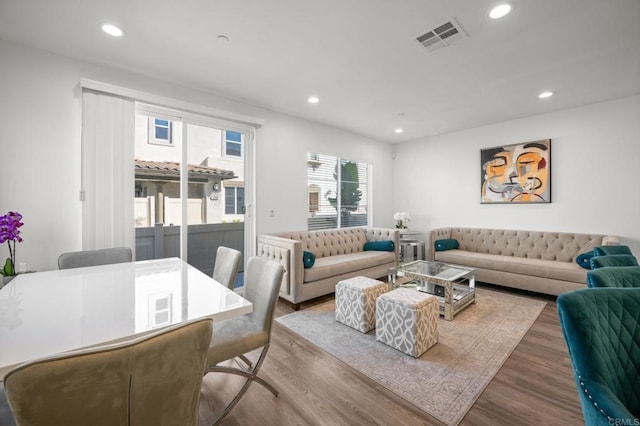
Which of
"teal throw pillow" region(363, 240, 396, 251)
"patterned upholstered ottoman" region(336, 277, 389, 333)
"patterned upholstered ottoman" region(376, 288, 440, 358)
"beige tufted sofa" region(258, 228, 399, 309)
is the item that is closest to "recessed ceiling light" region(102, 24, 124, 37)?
"beige tufted sofa" region(258, 228, 399, 309)

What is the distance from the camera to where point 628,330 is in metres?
1.06

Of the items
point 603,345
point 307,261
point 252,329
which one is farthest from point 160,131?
point 603,345

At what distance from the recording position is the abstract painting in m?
4.24

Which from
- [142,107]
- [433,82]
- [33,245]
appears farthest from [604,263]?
[33,245]

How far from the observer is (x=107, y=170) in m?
2.78

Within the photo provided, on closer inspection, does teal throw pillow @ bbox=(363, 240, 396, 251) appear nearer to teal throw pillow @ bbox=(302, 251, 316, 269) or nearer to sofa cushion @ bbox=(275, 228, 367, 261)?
sofa cushion @ bbox=(275, 228, 367, 261)

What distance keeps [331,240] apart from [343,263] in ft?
2.50

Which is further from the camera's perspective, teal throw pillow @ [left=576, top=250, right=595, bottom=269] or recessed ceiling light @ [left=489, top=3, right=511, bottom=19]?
teal throw pillow @ [left=576, top=250, right=595, bottom=269]

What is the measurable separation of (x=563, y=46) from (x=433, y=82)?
1.15m

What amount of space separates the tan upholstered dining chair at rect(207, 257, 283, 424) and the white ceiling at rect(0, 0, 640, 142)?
6.27ft

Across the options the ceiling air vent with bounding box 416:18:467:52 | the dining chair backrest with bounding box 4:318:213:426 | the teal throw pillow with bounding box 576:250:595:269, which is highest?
the ceiling air vent with bounding box 416:18:467:52

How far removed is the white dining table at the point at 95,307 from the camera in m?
0.93

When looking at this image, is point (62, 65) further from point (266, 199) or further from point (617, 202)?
point (617, 202)

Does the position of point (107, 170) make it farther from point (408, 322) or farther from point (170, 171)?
point (408, 322)
